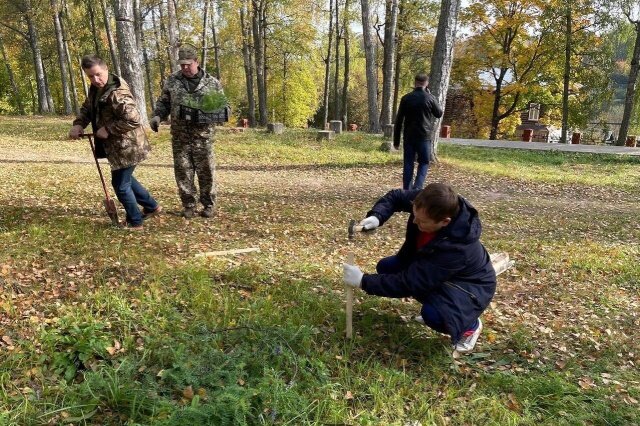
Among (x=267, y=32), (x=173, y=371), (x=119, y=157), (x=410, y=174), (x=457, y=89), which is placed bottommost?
(x=173, y=371)

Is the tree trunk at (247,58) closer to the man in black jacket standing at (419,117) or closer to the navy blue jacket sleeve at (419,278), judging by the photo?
the man in black jacket standing at (419,117)

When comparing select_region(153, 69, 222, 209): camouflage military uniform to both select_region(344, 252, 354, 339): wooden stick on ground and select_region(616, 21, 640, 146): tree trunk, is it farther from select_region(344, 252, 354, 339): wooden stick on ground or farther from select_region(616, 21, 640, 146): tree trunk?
select_region(616, 21, 640, 146): tree trunk

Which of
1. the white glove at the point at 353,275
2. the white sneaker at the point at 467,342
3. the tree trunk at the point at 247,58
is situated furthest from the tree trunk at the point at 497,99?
the white glove at the point at 353,275

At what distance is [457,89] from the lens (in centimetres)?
3509

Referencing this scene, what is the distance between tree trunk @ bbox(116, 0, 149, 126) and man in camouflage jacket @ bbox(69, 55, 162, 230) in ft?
21.3

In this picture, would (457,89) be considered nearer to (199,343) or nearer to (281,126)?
(281,126)

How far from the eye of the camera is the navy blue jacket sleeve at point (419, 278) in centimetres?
307

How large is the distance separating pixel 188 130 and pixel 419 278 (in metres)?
3.81

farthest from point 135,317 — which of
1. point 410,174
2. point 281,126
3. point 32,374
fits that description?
point 281,126

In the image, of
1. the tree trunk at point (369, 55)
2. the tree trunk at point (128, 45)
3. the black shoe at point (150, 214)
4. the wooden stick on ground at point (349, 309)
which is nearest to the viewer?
the wooden stick on ground at point (349, 309)

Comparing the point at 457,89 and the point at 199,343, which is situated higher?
the point at 457,89

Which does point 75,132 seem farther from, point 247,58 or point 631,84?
point 631,84

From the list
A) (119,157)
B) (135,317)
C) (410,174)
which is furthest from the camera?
(410,174)

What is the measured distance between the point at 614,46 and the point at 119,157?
27.3m
